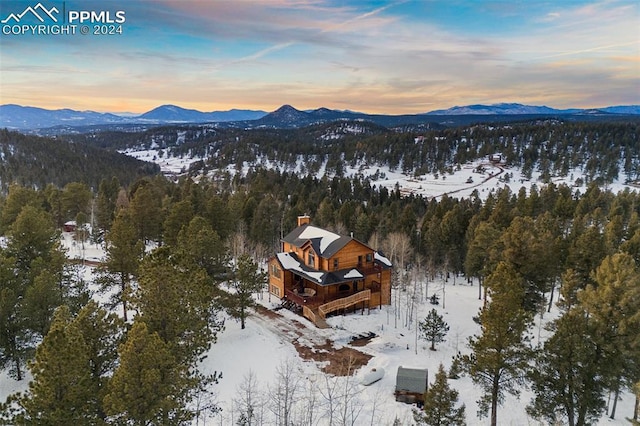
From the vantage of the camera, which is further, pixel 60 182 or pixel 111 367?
pixel 60 182

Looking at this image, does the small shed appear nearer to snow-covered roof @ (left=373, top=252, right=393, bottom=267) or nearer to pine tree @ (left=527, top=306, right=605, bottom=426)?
pine tree @ (left=527, top=306, right=605, bottom=426)

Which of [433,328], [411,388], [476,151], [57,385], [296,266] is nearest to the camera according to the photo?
[57,385]

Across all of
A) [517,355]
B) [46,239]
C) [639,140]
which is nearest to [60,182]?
[46,239]

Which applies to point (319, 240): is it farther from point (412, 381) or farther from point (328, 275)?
point (412, 381)

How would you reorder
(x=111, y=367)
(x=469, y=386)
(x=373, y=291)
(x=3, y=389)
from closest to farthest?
(x=111, y=367) → (x=3, y=389) → (x=469, y=386) → (x=373, y=291)

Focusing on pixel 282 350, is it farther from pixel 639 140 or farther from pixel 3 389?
pixel 639 140

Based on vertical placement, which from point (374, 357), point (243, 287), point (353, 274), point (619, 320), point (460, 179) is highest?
point (619, 320)

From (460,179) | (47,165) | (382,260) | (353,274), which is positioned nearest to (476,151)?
(460,179)
